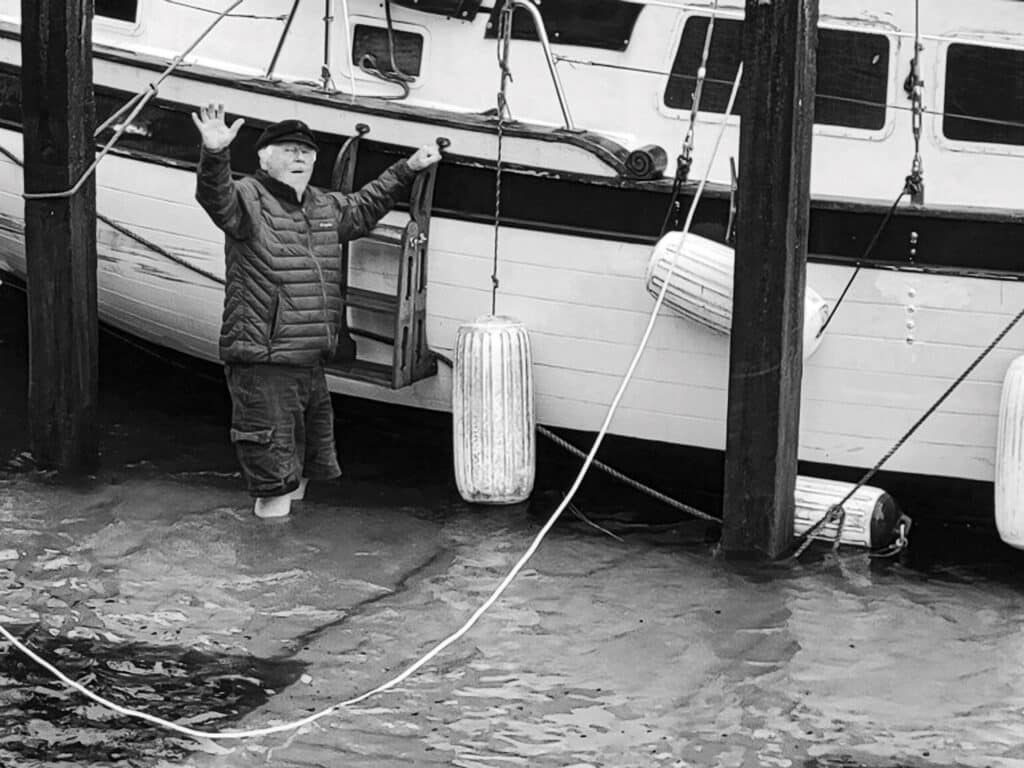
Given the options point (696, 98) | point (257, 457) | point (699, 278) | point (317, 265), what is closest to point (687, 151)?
point (696, 98)

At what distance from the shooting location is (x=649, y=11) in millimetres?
8219

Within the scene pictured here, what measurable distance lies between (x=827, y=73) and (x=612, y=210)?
116 centimetres

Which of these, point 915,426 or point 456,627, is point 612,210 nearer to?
point 915,426

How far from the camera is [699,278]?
7730 mm

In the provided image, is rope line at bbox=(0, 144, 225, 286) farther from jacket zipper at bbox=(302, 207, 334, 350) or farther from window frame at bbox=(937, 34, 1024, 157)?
window frame at bbox=(937, 34, 1024, 157)

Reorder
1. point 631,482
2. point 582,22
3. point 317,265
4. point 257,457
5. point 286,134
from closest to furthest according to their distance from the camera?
point 286,134, point 317,265, point 257,457, point 631,482, point 582,22

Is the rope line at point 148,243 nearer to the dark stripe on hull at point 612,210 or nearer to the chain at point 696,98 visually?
the dark stripe on hull at point 612,210

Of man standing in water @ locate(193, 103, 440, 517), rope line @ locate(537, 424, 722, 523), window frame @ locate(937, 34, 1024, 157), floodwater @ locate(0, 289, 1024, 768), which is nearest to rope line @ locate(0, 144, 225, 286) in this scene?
floodwater @ locate(0, 289, 1024, 768)

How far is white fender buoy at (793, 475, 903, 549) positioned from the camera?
7695 mm

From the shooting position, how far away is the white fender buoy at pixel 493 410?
800 cm

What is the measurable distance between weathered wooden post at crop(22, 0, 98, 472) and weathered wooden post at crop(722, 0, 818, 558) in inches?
118

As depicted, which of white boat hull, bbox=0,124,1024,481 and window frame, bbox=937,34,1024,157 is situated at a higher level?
window frame, bbox=937,34,1024,157

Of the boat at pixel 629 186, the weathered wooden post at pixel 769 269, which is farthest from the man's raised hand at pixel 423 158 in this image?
the weathered wooden post at pixel 769 269

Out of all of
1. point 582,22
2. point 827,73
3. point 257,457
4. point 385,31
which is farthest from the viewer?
point 385,31
